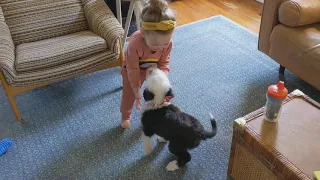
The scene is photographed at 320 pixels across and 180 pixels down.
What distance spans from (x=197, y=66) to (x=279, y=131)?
120 cm

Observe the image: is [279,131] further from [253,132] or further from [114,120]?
[114,120]

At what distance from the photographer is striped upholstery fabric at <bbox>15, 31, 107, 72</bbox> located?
1826 mm

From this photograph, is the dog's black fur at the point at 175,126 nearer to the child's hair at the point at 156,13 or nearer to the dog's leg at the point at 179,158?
the dog's leg at the point at 179,158

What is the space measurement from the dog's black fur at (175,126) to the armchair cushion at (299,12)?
0.94m

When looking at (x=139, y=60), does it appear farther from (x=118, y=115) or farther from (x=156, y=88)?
(x=118, y=115)

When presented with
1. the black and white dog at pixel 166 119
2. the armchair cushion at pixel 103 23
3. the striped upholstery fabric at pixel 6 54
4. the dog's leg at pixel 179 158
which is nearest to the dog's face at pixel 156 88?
the black and white dog at pixel 166 119

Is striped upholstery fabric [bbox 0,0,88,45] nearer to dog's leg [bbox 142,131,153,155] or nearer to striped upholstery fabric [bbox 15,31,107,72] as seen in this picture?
striped upholstery fabric [bbox 15,31,107,72]

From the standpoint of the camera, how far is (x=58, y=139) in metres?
1.82

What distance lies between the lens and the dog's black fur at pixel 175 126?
4.68ft

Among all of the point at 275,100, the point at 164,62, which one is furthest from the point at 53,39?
the point at 275,100

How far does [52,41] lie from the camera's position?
2.06 meters

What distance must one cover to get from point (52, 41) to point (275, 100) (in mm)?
1486

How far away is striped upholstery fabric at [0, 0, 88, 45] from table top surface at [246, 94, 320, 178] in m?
1.49

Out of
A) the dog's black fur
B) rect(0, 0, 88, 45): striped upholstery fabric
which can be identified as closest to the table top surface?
the dog's black fur
